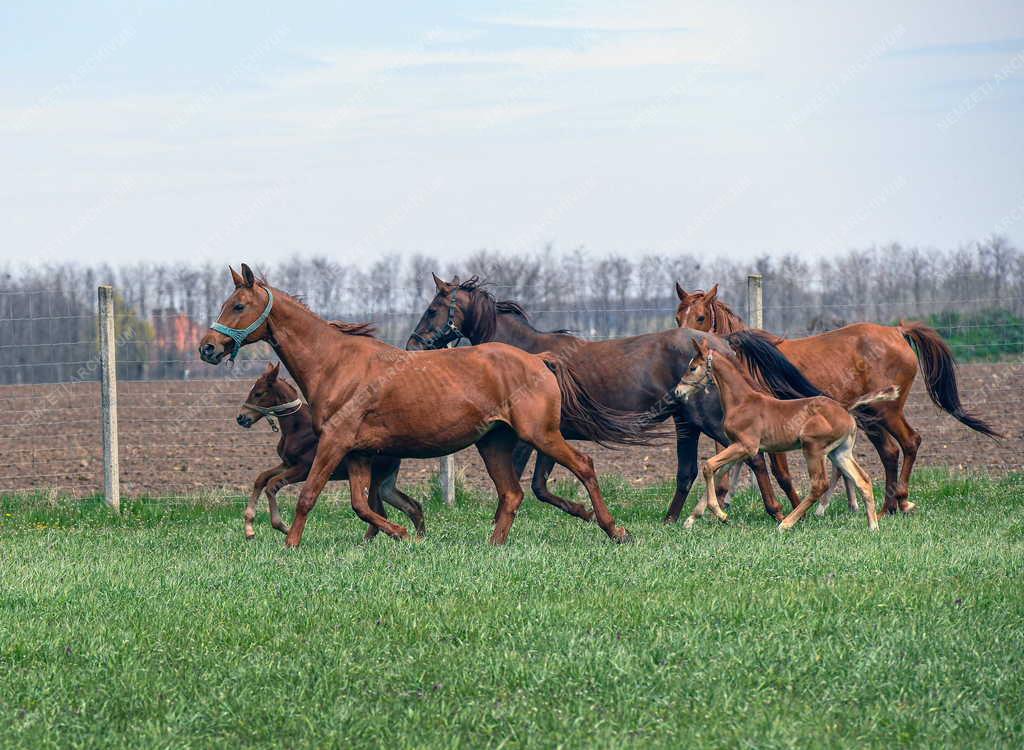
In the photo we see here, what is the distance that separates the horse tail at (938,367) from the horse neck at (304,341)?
596 cm

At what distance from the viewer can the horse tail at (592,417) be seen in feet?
34.1

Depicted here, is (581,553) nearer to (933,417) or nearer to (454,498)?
(454,498)

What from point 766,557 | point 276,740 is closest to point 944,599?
point 766,557

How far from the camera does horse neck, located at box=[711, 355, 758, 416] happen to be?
1048cm

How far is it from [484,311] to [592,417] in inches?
86.3

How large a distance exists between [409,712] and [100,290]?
382 inches

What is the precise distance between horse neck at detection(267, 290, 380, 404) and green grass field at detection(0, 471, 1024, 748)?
57.6 inches

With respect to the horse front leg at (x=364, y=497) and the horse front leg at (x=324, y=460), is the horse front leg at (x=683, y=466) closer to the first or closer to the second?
the horse front leg at (x=364, y=497)

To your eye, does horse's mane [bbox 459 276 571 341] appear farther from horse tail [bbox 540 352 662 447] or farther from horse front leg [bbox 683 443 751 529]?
horse front leg [bbox 683 443 751 529]

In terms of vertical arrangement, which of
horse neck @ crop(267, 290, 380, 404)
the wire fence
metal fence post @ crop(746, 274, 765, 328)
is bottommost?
the wire fence

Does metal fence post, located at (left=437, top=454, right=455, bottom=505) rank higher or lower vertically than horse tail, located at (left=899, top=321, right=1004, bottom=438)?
lower

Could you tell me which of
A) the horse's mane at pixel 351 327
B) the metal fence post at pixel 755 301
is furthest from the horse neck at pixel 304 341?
the metal fence post at pixel 755 301

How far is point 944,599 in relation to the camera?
6805 mm

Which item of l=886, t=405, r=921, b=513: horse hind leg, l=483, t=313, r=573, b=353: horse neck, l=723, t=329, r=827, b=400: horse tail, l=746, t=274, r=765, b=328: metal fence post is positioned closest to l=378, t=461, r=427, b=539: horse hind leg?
l=483, t=313, r=573, b=353: horse neck
